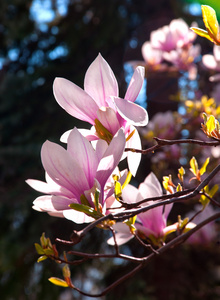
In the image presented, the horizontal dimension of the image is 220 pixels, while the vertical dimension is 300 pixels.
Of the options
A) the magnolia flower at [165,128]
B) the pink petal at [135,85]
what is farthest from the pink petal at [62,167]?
the magnolia flower at [165,128]

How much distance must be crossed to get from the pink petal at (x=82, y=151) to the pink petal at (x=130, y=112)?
0.19ft

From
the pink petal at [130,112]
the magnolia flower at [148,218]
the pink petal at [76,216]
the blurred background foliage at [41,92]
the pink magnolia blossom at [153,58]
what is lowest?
the blurred background foliage at [41,92]

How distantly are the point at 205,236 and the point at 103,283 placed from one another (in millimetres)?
1406

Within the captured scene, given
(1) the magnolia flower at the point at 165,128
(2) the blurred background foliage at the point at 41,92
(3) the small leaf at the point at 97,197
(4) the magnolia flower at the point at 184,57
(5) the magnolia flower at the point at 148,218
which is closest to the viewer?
(3) the small leaf at the point at 97,197

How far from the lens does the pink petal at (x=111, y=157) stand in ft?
1.33

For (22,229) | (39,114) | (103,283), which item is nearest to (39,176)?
(22,229)

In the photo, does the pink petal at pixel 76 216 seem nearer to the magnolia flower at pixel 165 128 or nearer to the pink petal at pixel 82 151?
the pink petal at pixel 82 151

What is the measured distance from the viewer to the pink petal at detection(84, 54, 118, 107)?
1.53 feet

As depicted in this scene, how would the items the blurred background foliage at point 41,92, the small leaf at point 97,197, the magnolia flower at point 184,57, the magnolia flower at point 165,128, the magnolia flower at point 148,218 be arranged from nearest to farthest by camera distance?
the small leaf at point 97,197 → the magnolia flower at point 148,218 → the magnolia flower at point 184,57 → the magnolia flower at point 165,128 → the blurred background foliage at point 41,92

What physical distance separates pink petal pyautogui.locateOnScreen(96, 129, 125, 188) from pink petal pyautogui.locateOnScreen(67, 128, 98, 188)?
0.6 inches

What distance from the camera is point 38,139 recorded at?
243cm

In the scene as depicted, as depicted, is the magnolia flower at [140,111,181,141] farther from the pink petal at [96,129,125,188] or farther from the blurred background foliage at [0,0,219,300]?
the pink petal at [96,129,125,188]

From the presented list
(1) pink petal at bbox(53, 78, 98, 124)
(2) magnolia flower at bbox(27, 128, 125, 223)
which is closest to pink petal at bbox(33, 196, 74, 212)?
(2) magnolia flower at bbox(27, 128, 125, 223)

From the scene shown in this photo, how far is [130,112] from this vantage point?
0.43 m
